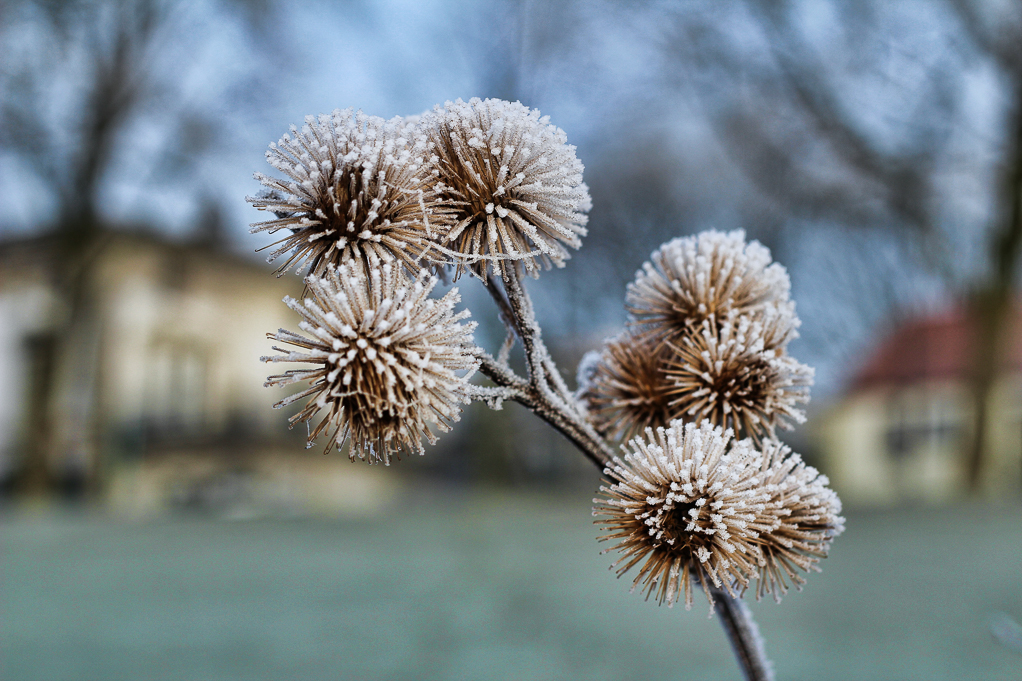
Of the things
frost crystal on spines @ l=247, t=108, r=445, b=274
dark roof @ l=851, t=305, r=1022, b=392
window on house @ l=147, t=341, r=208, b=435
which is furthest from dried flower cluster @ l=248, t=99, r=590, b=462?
dark roof @ l=851, t=305, r=1022, b=392

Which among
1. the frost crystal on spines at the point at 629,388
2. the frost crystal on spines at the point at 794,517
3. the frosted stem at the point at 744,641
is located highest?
the frost crystal on spines at the point at 629,388

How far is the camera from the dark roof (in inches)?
535

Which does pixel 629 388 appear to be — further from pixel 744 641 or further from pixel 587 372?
pixel 744 641

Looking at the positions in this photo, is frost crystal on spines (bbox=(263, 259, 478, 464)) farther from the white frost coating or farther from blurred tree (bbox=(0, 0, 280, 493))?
blurred tree (bbox=(0, 0, 280, 493))

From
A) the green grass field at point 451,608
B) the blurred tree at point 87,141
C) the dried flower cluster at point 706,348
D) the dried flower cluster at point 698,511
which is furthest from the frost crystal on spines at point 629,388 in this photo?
the blurred tree at point 87,141

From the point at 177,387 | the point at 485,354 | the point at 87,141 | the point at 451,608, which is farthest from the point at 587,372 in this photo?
the point at 177,387

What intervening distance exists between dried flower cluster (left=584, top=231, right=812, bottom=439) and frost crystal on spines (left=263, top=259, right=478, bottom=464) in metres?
0.20

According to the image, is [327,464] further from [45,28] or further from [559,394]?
[559,394]

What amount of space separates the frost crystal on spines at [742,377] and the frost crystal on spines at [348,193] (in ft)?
0.78

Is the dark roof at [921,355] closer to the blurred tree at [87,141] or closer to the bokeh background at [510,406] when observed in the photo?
the bokeh background at [510,406]

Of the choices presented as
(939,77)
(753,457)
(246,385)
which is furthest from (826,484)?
(246,385)

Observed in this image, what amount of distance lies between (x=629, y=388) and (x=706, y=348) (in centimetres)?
8

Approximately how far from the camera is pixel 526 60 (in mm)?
6613

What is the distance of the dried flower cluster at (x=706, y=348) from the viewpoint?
1.91 feet
